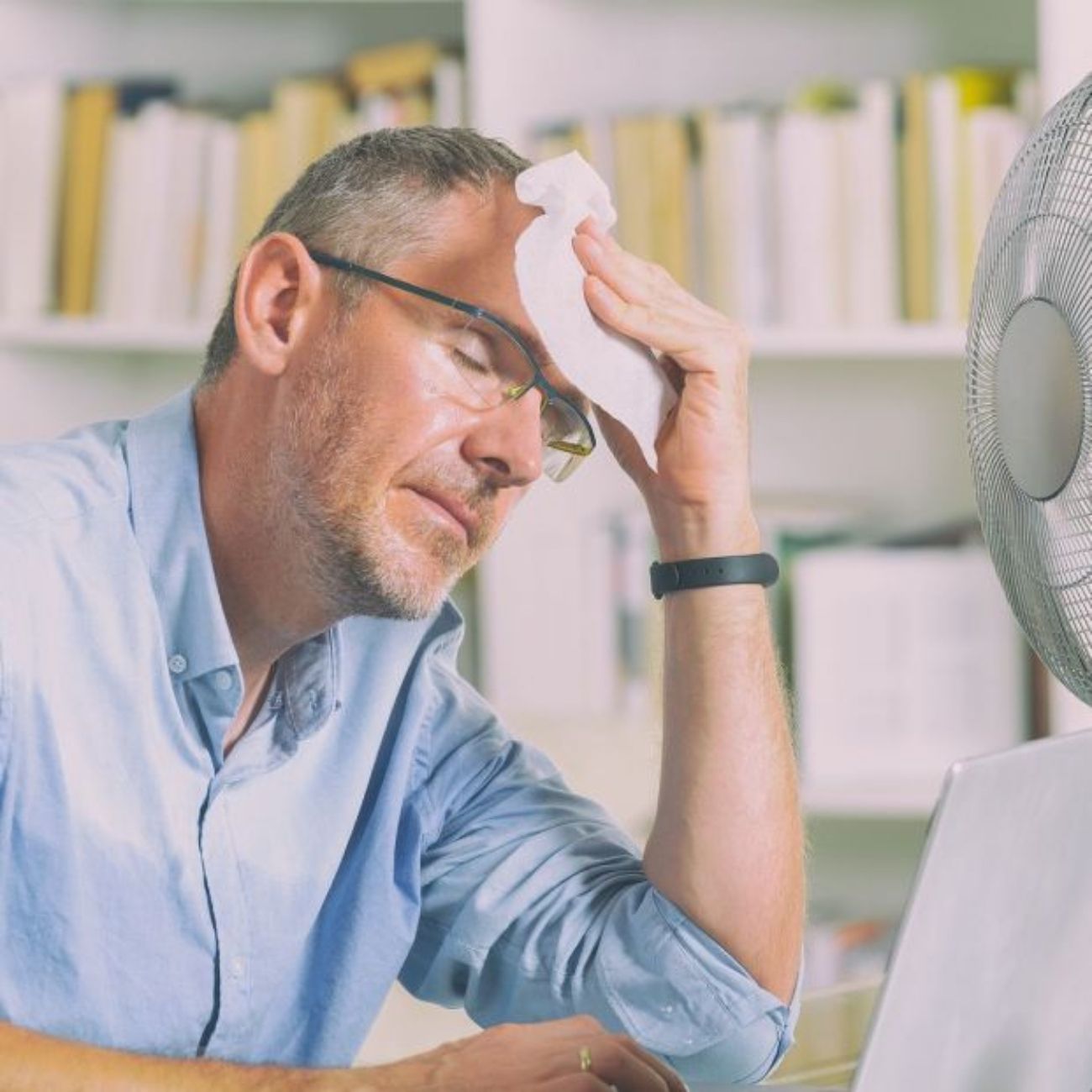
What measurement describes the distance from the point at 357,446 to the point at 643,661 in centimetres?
132

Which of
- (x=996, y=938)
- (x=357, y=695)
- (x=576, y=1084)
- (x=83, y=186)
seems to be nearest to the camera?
(x=996, y=938)

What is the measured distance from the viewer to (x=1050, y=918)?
2.65ft

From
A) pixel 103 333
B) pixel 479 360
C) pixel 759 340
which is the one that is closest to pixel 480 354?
pixel 479 360

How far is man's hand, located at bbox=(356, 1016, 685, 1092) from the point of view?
3.33ft

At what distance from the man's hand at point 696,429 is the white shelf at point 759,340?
0.92 metres

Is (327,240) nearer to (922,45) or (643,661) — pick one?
(643,661)

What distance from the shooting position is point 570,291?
1170mm

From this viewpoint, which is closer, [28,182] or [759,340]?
[759,340]

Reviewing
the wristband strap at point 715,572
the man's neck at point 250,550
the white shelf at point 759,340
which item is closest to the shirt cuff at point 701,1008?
the wristband strap at point 715,572

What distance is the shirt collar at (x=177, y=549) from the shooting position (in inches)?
48.8

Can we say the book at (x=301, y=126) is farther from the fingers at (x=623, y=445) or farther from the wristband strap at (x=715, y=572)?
the wristband strap at (x=715, y=572)

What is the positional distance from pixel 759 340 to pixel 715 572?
1157 mm

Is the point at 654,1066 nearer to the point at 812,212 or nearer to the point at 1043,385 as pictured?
the point at 1043,385

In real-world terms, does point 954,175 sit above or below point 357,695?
above
